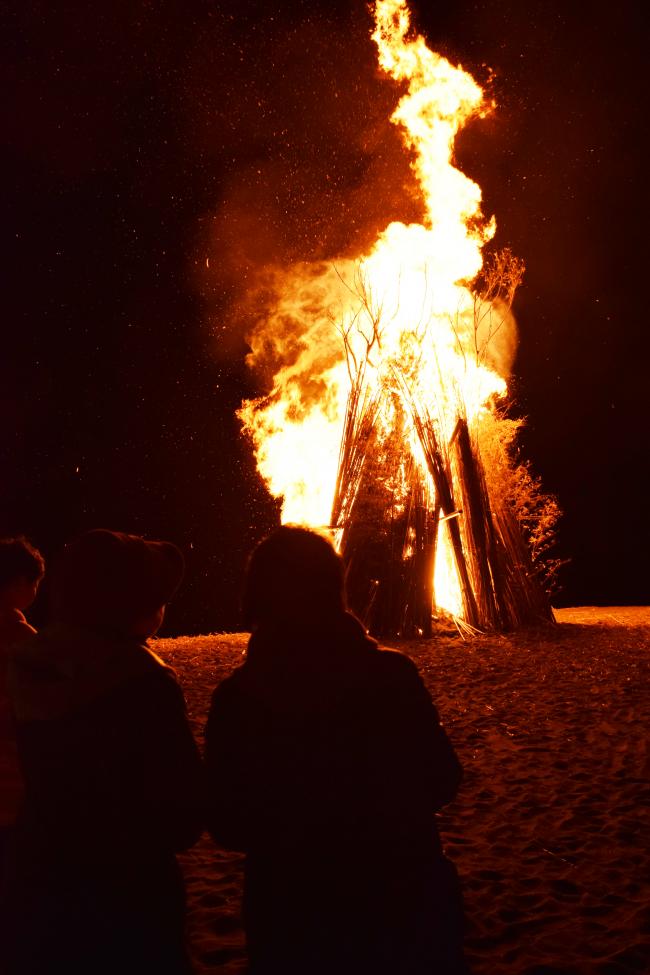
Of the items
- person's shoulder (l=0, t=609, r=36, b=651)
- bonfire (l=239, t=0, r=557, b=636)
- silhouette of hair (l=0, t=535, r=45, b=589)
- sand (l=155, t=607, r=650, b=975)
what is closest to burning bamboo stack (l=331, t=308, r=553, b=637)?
bonfire (l=239, t=0, r=557, b=636)

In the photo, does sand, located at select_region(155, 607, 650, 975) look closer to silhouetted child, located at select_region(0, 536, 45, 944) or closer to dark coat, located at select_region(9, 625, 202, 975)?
silhouetted child, located at select_region(0, 536, 45, 944)

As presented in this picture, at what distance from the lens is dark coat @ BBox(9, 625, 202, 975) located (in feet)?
4.08

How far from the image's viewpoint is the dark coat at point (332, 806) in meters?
1.32

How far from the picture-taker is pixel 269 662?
4.45 feet

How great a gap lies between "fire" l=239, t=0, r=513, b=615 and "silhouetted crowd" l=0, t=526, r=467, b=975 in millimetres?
7716

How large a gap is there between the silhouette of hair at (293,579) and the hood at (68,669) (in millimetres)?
229

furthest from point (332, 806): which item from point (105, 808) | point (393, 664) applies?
point (105, 808)

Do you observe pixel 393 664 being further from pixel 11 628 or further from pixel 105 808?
pixel 11 628

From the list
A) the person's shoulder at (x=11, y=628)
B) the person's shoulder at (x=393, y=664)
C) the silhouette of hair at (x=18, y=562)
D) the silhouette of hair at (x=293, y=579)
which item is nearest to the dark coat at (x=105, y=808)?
the silhouette of hair at (x=293, y=579)

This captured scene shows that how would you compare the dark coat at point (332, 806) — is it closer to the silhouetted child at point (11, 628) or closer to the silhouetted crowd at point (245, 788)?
the silhouetted crowd at point (245, 788)

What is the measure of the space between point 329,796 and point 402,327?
8.97 metres

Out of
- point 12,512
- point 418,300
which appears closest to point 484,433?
point 418,300

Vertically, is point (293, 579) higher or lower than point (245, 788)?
higher

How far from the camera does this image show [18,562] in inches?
82.7
